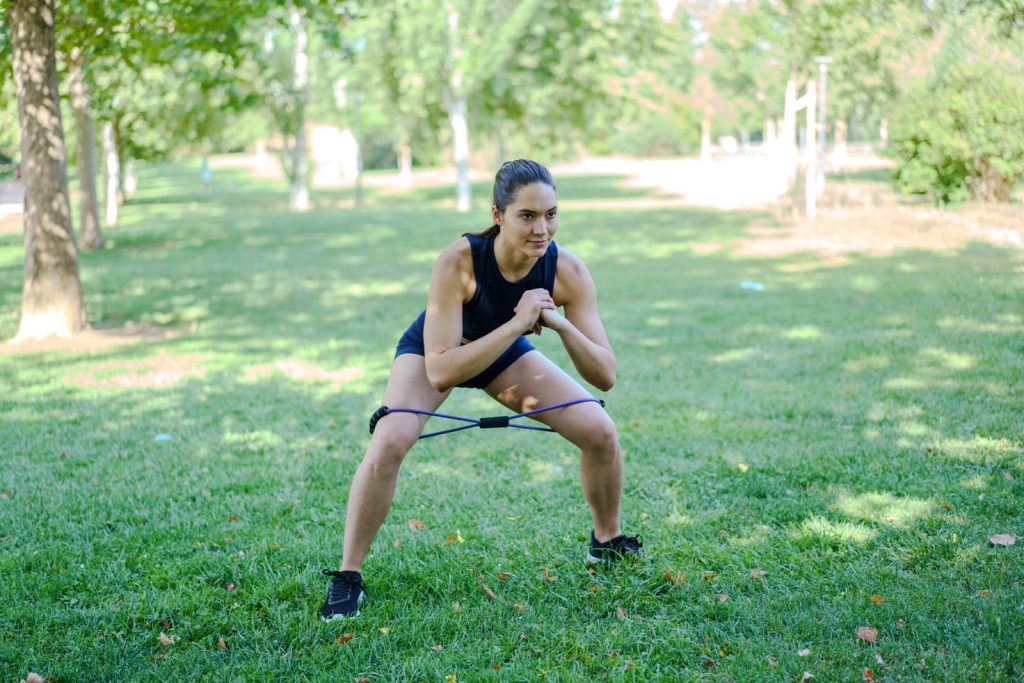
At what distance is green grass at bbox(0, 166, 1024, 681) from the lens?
146 inches

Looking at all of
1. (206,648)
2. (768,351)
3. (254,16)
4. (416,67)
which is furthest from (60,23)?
(416,67)

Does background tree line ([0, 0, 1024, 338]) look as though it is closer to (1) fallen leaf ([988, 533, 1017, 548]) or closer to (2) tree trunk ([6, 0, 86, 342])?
(2) tree trunk ([6, 0, 86, 342])

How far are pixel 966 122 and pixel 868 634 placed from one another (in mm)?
17838

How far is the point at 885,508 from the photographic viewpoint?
195 inches

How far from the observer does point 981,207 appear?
1912 cm

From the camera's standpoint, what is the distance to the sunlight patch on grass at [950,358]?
7.91 m

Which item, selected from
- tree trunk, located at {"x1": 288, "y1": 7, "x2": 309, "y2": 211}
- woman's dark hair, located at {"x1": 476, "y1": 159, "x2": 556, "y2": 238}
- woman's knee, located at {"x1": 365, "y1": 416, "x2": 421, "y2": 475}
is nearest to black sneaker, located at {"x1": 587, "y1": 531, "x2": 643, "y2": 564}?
woman's knee, located at {"x1": 365, "y1": 416, "x2": 421, "y2": 475}

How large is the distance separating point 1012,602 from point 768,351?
5.38 metres

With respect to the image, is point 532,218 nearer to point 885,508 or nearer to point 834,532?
point 834,532

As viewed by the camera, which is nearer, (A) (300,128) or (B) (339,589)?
(B) (339,589)

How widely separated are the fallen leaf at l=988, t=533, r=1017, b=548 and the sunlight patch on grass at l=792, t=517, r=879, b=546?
1.60ft

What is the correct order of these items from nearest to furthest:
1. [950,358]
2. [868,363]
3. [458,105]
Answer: [950,358] < [868,363] < [458,105]

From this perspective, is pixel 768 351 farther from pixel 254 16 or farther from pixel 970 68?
pixel 970 68

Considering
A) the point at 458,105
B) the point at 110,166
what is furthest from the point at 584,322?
the point at 458,105
